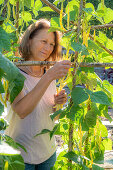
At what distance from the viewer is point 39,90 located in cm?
100

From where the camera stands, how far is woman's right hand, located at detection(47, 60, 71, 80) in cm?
83

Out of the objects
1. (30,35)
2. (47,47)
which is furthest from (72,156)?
(30,35)

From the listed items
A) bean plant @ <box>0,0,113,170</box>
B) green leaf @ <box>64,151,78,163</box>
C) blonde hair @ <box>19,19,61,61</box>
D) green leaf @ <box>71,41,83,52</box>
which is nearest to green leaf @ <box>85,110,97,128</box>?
bean plant @ <box>0,0,113,170</box>

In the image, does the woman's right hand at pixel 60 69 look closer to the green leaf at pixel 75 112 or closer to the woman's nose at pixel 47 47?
the green leaf at pixel 75 112

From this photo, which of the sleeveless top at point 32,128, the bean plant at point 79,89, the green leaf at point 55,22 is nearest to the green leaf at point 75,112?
the bean plant at point 79,89

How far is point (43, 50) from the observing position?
123 cm

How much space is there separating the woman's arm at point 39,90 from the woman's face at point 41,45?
0.73 ft

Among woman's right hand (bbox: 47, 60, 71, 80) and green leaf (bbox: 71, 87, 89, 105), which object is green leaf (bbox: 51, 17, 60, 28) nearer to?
woman's right hand (bbox: 47, 60, 71, 80)

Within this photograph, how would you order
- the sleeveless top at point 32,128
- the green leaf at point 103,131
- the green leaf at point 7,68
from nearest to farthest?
the green leaf at point 7,68
the green leaf at point 103,131
the sleeveless top at point 32,128

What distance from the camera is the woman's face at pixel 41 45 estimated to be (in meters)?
1.23

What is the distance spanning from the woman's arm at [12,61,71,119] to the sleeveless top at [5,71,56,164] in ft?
0.34

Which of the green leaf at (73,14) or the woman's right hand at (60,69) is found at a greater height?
the green leaf at (73,14)

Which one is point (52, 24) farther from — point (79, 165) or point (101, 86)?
point (79, 165)

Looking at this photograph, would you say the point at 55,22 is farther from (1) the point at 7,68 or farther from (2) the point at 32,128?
(2) the point at 32,128
